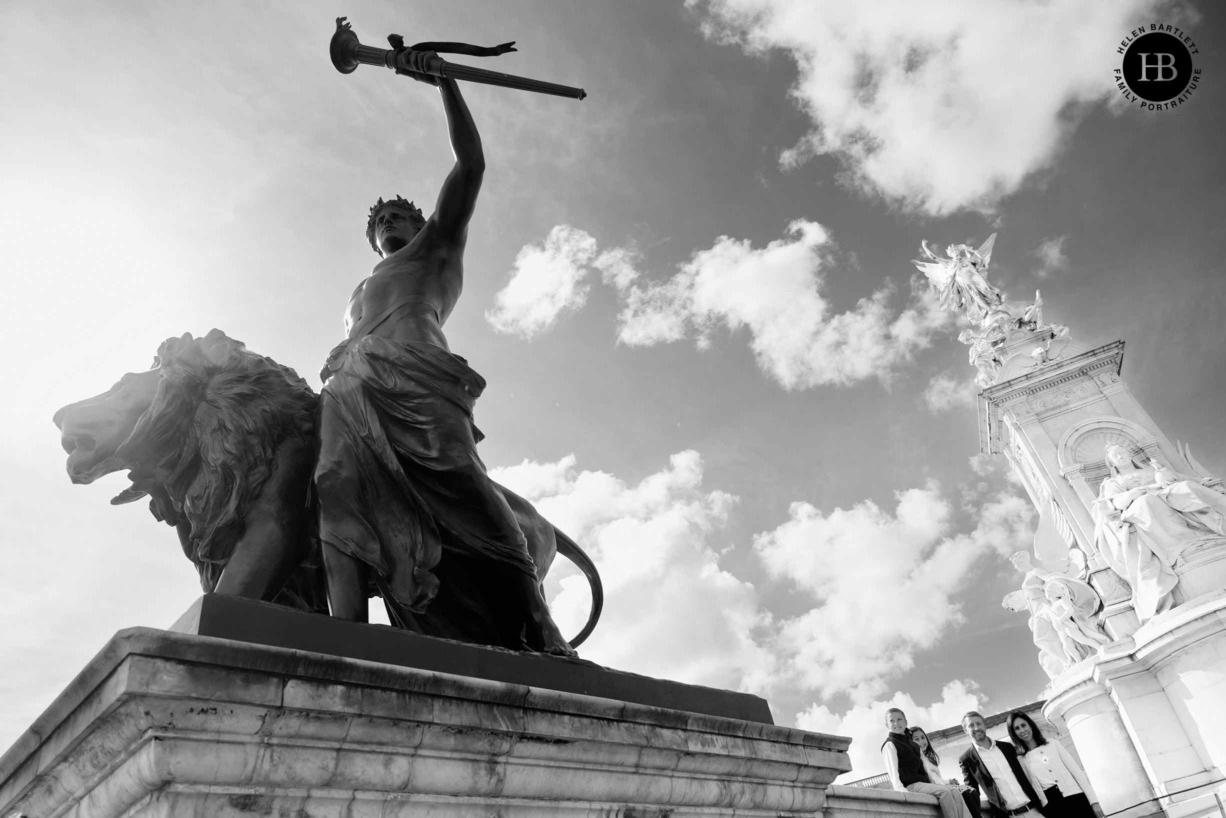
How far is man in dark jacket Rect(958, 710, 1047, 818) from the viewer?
6.59m

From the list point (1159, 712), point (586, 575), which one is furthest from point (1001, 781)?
point (1159, 712)

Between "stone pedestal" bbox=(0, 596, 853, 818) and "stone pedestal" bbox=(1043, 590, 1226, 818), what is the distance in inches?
477

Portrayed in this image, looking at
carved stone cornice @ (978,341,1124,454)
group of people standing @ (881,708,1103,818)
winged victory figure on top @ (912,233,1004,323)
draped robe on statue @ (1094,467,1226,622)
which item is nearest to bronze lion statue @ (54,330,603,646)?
group of people standing @ (881,708,1103,818)

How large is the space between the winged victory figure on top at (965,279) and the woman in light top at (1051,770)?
21317 millimetres

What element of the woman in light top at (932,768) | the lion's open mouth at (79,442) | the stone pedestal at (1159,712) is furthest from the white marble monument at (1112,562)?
the lion's open mouth at (79,442)

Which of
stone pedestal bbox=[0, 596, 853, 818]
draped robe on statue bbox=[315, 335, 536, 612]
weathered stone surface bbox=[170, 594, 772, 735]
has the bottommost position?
stone pedestal bbox=[0, 596, 853, 818]

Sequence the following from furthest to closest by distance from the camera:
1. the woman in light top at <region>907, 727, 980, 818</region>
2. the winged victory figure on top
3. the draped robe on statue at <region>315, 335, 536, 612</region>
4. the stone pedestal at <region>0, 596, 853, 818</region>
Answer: the winged victory figure on top → the woman in light top at <region>907, 727, 980, 818</region> → the draped robe on statue at <region>315, 335, 536, 612</region> → the stone pedestal at <region>0, 596, 853, 818</region>

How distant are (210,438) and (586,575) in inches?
99.4

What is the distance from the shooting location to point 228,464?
385 centimetres

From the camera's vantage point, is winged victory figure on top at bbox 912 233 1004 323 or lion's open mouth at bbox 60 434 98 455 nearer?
lion's open mouth at bbox 60 434 98 455

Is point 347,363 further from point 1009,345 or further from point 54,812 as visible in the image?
point 1009,345

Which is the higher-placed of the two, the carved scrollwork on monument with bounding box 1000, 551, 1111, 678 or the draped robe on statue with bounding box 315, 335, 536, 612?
the carved scrollwork on monument with bounding box 1000, 551, 1111, 678

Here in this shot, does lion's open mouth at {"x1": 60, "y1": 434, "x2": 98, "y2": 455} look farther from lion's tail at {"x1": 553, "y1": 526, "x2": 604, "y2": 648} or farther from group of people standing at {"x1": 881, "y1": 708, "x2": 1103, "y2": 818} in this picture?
group of people standing at {"x1": 881, "y1": 708, "x2": 1103, "y2": 818}

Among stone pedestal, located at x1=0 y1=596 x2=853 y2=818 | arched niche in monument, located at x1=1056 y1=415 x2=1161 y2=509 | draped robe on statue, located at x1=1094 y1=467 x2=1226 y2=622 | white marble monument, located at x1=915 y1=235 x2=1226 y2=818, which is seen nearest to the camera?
stone pedestal, located at x1=0 y1=596 x2=853 y2=818
